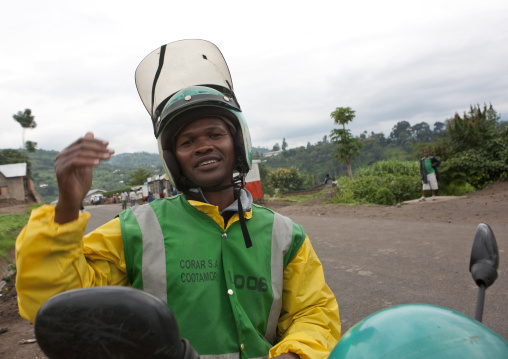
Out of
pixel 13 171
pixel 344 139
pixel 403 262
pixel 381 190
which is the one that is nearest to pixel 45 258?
pixel 403 262

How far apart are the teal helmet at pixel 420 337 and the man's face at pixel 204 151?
40.5 inches

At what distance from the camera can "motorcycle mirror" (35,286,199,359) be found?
24.8 inches

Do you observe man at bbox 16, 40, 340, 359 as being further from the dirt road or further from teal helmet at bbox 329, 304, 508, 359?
the dirt road

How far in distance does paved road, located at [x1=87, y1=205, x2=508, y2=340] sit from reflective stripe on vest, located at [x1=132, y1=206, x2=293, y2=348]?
7.24 ft

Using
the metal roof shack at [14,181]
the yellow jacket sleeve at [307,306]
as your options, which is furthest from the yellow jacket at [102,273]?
the metal roof shack at [14,181]

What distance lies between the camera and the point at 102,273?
1.44 meters

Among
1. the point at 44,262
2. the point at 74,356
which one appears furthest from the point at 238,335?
the point at 74,356

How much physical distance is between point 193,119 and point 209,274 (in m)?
0.68

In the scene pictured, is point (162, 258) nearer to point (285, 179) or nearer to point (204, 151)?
point (204, 151)

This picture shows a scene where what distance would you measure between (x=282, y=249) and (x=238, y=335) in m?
0.40

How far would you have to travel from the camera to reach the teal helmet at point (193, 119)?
169cm

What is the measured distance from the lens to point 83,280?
125 centimetres

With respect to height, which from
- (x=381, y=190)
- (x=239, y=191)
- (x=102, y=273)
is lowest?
(x=381, y=190)

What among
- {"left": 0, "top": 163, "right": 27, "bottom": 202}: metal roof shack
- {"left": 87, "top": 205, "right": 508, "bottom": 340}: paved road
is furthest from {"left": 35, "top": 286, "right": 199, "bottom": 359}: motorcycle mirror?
{"left": 0, "top": 163, "right": 27, "bottom": 202}: metal roof shack
